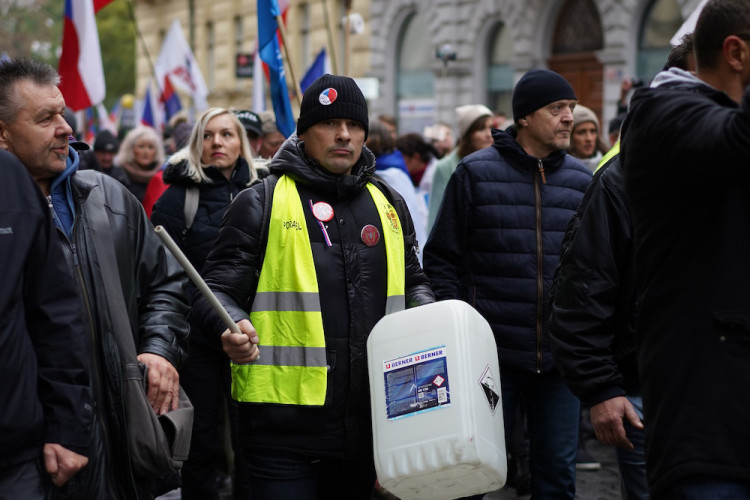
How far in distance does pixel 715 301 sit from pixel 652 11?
17828 millimetres

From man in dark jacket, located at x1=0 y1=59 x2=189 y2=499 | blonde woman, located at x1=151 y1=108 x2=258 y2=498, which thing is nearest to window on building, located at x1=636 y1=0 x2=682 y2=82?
blonde woman, located at x1=151 y1=108 x2=258 y2=498

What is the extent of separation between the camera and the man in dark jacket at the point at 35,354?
3082mm

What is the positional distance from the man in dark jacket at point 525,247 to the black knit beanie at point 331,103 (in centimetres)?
106

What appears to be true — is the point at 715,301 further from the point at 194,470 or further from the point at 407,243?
the point at 194,470

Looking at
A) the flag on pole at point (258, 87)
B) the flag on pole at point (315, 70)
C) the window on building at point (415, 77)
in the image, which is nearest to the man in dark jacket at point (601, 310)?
the flag on pole at point (315, 70)

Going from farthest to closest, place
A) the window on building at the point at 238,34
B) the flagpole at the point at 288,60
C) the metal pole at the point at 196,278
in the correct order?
the window on building at the point at 238,34 < the flagpole at the point at 288,60 < the metal pole at the point at 196,278

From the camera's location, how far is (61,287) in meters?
3.24

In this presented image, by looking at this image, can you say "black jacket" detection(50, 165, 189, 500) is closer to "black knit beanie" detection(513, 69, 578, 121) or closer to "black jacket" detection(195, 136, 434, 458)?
"black jacket" detection(195, 136, 434, 458)

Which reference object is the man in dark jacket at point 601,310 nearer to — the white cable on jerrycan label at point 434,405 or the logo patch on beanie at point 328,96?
the white cable on jerrycan label at point 434,405

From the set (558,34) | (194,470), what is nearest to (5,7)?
(558,34)

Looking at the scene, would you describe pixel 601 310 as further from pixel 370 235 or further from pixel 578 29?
pixel 578 29

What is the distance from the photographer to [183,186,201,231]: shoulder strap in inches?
236

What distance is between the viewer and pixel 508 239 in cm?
507

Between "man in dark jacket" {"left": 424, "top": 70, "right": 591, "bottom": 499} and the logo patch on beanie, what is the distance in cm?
118
